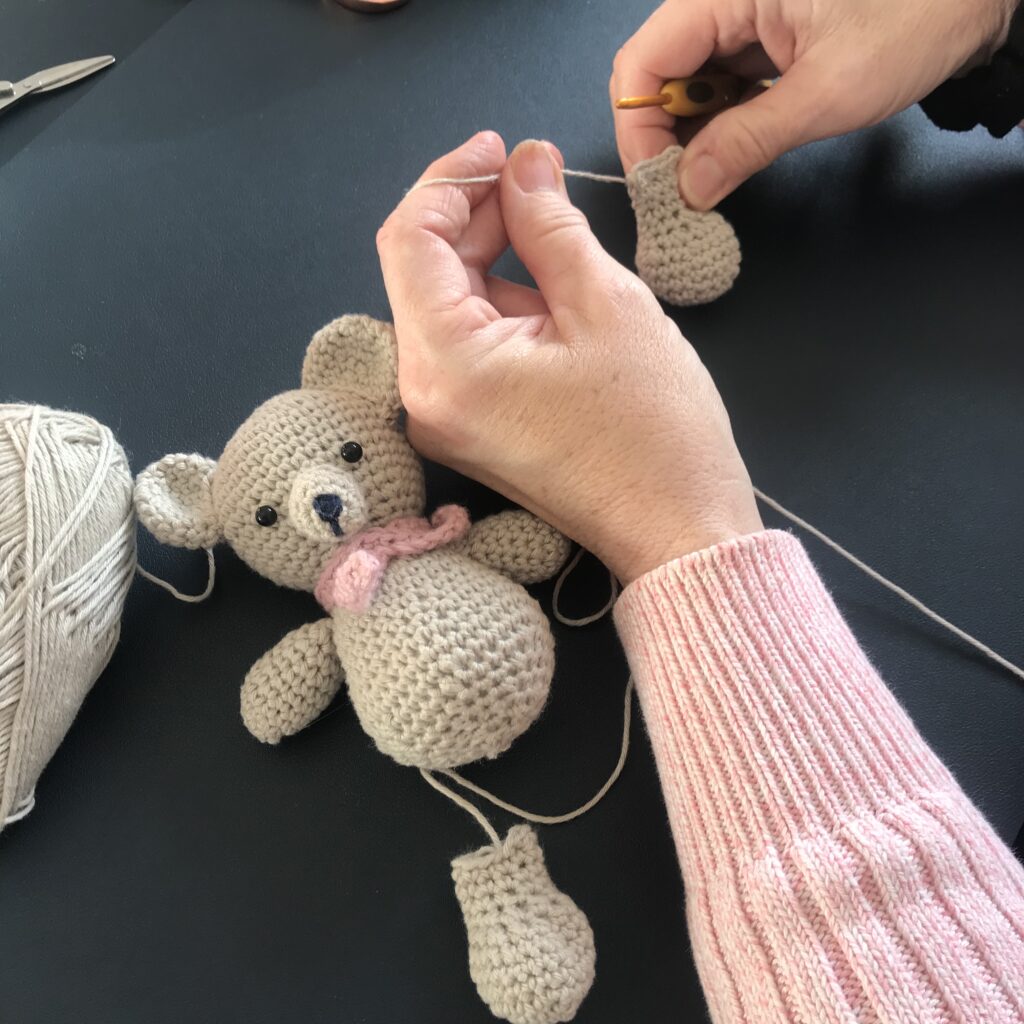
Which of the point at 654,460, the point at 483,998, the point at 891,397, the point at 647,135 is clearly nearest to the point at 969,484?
the point at 891,397

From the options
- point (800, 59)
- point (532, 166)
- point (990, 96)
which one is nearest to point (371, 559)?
point (532, 166)

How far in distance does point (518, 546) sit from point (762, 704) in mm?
210

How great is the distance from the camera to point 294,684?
2.04 feet

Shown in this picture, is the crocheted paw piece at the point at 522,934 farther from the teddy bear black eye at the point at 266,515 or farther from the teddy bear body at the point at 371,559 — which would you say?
the teddy bear black eye at the point at 266,515

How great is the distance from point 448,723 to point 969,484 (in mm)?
519

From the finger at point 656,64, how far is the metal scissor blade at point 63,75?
63 cm

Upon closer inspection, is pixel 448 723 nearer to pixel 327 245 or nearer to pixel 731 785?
pixel 731 785

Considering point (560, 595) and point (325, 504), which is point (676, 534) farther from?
point (325, 504)

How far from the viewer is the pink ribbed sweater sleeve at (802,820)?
1.55 feet

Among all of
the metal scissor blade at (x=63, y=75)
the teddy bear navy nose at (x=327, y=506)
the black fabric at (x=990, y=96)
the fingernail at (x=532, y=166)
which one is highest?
the metal scissor blade at (x=63, y=75)

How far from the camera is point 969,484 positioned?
0.75m

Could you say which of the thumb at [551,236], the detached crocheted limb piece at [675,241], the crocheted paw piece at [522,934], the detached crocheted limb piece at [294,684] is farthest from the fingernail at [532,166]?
the crocheted paw piece at [522,934]

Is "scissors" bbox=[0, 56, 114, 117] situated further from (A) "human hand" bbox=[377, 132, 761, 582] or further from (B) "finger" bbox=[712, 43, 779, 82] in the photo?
(B) "finger" bbox=[712, 43, 779, 82]

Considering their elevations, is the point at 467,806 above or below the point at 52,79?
below
